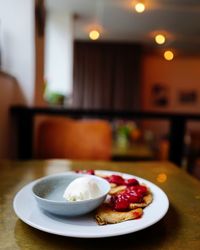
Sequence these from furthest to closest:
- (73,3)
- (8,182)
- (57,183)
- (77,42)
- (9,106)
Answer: (77,42), (73,3), (9,106), (8,182), (57,183)

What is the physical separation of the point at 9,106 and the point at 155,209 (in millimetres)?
1235

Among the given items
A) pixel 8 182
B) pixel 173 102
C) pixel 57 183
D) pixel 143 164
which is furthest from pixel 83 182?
pixel 173 102

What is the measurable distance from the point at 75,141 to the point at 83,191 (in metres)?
0.93

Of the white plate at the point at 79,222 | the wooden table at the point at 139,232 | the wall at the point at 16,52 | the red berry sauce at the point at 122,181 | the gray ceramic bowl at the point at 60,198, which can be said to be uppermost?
the wall at the point at 16,52

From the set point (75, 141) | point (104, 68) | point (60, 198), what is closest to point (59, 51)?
point (104, 68)

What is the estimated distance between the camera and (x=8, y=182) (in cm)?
74

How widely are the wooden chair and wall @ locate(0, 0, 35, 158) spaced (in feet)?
0.79

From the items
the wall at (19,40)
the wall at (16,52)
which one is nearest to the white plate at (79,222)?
the wall at (16,52)

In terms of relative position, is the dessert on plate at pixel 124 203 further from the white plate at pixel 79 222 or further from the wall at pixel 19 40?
the wall at pixel 19 40

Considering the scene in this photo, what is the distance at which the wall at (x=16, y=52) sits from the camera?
1521 mm

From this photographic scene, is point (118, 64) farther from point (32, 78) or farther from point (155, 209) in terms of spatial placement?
point (155, 209)

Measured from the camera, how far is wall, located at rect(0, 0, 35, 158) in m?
1.52

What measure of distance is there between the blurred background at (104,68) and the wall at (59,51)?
0.04ft

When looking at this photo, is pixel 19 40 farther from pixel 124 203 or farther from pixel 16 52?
pixel 124 203
